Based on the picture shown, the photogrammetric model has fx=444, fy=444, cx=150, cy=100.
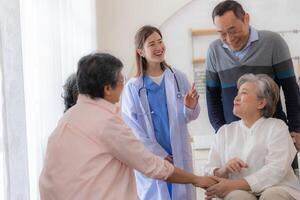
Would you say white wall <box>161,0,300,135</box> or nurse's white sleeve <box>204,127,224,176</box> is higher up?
white wall <box>161,0,300,135</box>

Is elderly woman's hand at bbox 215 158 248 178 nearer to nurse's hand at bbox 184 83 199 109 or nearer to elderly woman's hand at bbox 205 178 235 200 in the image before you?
elderly woman's hand at bbox 205 178 235 200

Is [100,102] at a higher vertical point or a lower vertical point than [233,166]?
higher

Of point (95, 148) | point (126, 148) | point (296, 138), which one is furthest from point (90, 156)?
point (296, 138)

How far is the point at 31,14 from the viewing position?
2.21m

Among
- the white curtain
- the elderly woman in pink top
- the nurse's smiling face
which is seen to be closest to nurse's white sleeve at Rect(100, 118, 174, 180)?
the elderly woman in pink top

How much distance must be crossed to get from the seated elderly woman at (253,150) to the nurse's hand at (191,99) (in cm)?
27

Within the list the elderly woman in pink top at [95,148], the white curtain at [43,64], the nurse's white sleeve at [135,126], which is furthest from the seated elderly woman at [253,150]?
the white curtain at [43,64]

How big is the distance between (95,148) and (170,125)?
910 millimetres

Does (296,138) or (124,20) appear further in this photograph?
(124,20)

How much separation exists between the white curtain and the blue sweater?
88 centimetres

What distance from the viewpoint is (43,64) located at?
236cm

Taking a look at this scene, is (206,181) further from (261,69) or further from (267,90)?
(261,69)

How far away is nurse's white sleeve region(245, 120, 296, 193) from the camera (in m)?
1.96

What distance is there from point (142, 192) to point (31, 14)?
1.17m
